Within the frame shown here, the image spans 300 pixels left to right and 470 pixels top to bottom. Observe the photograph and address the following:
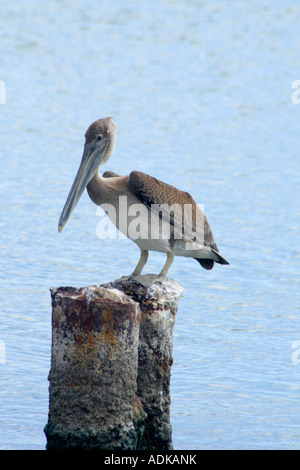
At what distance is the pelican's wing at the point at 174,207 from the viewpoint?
6535 mm


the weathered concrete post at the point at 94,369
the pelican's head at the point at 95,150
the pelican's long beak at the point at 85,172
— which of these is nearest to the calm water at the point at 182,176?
the weathered concrete post at the point at 94,369

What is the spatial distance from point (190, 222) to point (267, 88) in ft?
44.7

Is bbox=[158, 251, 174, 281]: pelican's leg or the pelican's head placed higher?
the pelican's head

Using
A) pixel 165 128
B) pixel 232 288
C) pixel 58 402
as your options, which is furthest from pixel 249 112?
pixel 58 402

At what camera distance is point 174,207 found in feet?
22.1

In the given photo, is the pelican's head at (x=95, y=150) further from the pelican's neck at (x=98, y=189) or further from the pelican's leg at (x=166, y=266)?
the pelican's leg at (x=166, y=266)

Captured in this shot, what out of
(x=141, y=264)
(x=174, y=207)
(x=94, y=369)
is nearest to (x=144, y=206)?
(x=174, y=207)

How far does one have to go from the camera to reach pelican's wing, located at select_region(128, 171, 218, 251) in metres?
6.54

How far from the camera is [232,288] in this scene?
9.80m

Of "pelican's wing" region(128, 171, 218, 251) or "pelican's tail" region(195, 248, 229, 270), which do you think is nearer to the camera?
"pelican's wing" region(128, 171, 218, 251)

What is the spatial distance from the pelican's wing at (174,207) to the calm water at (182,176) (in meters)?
1.26

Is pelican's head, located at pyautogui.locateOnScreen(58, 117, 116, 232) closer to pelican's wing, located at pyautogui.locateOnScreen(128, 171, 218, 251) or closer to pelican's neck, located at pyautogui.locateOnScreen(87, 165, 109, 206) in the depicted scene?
pelican's neck, located at pyautogui.locateOnScreen(87, 165, 109, 206)

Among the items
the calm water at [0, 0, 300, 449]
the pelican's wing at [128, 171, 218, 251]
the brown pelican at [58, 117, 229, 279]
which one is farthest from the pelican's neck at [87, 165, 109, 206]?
the calm water at [0, 0, 300, 449]
